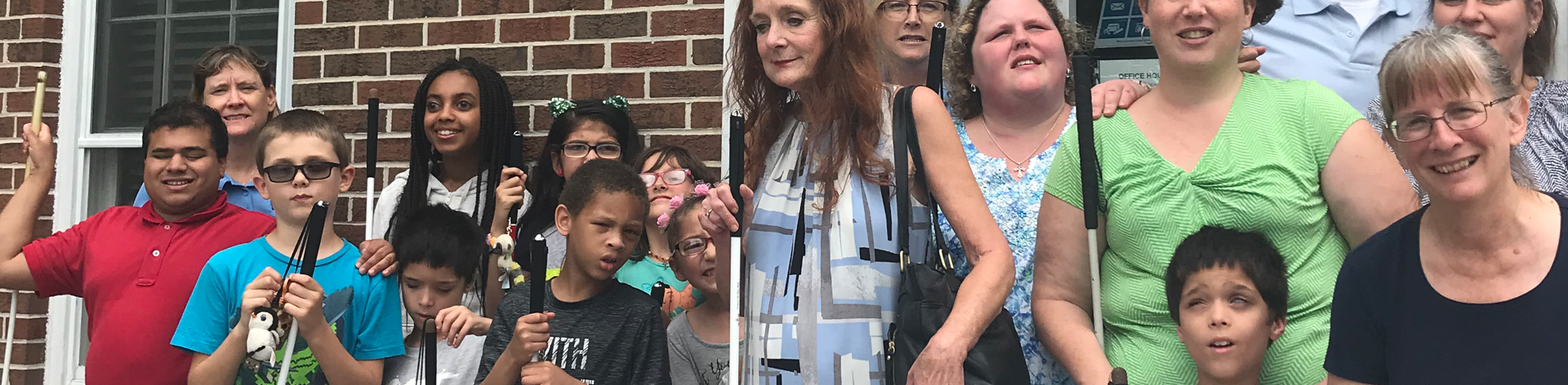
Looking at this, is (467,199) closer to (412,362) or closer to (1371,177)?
(412,362)

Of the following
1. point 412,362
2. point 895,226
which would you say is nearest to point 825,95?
point 895,226

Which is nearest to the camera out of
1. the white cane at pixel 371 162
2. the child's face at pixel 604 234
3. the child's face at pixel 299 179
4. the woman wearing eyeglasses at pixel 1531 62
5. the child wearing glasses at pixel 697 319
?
the woman wearing eyeglasses at pixel 1531 62

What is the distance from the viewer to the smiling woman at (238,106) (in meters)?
3.96

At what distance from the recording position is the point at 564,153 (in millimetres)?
3812

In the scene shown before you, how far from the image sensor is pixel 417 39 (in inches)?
174

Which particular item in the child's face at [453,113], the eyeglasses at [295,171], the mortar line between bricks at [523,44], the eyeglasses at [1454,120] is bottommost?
the eyeglasses at [295,171]

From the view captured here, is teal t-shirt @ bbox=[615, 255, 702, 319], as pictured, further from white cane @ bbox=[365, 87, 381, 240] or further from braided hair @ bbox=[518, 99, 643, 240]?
white cane @ bbox=[365, 87, 381, 240]

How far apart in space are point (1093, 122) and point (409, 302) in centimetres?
182

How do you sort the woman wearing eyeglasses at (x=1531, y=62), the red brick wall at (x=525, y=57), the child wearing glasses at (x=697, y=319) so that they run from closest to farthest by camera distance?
the woman wearing eyeglasses at (x=1531, y=62) → the child wearing glasses at (x=697, y=319) → the red brick wall at (x=525, y=57)

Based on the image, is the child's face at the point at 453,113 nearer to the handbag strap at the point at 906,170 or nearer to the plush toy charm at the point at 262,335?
the plush toy charm at the point at 262,335

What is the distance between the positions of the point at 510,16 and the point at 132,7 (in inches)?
69.2

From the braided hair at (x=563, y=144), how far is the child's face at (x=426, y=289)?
0.48 meters

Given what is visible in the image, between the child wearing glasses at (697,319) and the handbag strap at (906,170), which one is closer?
the handbag strap at (906,170)

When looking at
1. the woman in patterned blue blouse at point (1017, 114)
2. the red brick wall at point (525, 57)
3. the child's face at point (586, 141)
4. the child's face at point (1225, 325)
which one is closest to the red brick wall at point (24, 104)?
the red brick wall at point (525, 57)
